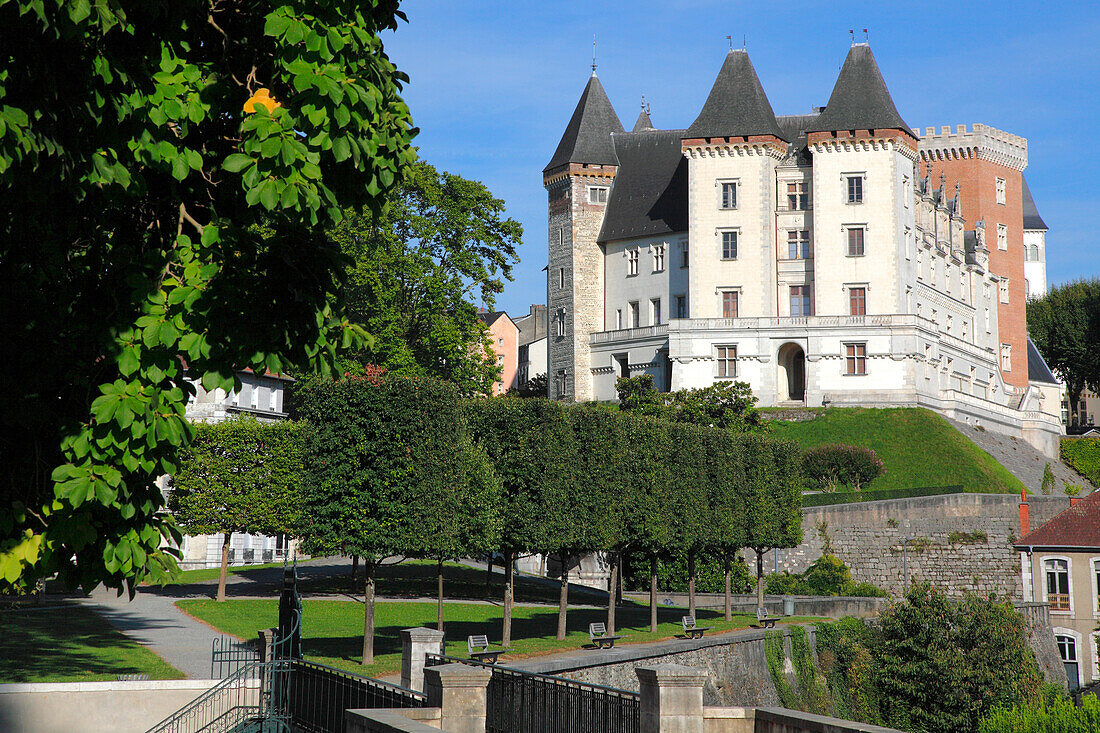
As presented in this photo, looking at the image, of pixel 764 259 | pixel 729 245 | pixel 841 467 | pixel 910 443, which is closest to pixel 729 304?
pixel 764 259

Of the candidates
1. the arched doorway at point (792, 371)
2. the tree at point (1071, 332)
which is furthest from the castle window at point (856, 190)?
the tree at point (1071, 332)

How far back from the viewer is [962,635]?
34000mm

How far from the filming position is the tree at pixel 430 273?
53.8 m

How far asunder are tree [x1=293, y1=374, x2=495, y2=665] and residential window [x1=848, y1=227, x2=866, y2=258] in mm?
52462

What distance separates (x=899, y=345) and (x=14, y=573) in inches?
2815

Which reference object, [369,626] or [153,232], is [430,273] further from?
[153,232]

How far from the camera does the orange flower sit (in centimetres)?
791

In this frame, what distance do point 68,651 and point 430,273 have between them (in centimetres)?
3411

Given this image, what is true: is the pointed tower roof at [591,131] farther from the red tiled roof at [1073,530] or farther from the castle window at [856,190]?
the red tiled roof at [1073,530]

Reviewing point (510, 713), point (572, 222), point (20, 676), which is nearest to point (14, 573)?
point (510, 713)

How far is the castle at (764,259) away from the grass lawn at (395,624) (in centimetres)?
3722

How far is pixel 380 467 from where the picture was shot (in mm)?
27672

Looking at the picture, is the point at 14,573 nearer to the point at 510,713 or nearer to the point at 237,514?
the point at 510,713

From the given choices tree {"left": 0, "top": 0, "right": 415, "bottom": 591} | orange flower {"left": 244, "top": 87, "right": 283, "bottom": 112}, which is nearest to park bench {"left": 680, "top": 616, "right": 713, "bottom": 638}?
tree {"left": 0, "top": 0, "right": 415, "bottom": 591}
